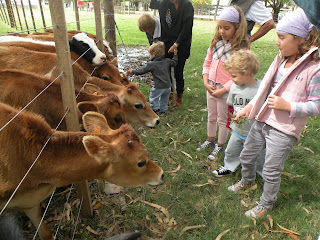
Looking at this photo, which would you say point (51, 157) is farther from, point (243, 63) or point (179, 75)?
point (179, 75)

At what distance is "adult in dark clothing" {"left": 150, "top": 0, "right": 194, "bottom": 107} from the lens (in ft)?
17.5

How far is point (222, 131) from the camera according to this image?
13.5 ft

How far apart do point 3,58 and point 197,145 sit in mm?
3654

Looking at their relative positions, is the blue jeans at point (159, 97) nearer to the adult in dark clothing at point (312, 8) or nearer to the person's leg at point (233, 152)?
the person's leg at point (233, 152)

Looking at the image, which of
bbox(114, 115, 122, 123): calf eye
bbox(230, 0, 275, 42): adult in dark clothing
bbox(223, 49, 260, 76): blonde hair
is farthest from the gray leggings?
bbox(230, 0, 275, 42): adult in dark clothing

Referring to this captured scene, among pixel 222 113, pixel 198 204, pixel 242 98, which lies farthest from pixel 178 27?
pixel 198 204

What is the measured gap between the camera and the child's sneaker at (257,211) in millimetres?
3051

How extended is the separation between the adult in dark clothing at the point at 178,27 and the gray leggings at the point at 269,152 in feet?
10.6

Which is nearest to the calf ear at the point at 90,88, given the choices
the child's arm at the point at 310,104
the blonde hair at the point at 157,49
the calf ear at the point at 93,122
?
the calf ear at the point at 93,122

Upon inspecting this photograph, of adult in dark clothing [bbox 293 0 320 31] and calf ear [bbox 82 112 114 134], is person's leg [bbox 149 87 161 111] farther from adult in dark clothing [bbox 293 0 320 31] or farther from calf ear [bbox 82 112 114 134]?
adult in dark clothing [bbox 293 0 320 31]

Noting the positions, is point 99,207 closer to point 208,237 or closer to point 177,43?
point 208,237

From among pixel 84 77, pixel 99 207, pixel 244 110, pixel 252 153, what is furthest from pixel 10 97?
pixel 252 153

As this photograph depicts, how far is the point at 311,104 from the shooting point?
91.1 inches

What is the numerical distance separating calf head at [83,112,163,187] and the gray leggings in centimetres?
128
